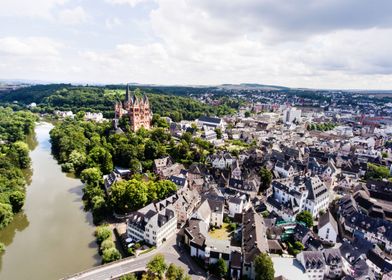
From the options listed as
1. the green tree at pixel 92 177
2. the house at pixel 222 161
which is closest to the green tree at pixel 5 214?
the green tree at pixel 92 177

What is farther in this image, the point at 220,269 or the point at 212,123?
the point at 212,123

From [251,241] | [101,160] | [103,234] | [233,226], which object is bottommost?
[233,226]

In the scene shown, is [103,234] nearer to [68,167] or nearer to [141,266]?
[141,266]

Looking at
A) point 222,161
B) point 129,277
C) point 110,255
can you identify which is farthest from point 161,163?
point 129,277

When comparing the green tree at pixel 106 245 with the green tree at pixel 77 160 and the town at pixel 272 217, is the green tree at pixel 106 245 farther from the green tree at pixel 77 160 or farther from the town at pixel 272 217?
the green tree at pixel 77 160

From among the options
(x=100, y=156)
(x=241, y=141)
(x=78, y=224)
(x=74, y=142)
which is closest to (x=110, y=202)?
(x=78, y=224)

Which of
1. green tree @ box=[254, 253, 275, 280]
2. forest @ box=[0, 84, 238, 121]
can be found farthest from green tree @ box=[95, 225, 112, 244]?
forest @ box=[0, 84, 238, 121]
